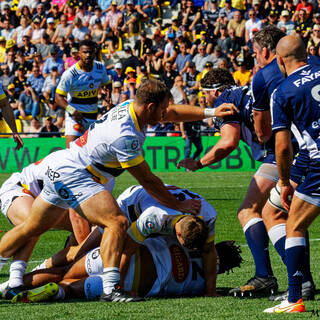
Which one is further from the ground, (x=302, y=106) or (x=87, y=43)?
(x=302, y=106)

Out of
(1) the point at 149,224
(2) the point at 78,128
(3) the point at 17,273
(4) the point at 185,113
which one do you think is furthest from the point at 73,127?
(1) the point at 149,224

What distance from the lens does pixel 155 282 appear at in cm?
671

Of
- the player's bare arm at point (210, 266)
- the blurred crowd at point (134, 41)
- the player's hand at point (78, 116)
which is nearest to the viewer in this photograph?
the player's bare arm at point (210, 266)

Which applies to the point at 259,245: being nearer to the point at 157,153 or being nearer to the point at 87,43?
the point at 87,43

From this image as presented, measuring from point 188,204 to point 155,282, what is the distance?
794 millimetres

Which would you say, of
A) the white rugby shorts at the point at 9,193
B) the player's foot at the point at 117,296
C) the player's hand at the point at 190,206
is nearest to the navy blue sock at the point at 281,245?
the player's hand at the point at 190,206

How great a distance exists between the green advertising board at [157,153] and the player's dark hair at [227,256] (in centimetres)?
1388

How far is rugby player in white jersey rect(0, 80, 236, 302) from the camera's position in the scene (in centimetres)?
638

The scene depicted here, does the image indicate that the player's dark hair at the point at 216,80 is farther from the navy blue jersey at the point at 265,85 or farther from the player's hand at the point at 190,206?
the player's hand at the point at 190,206

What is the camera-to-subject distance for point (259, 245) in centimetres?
695

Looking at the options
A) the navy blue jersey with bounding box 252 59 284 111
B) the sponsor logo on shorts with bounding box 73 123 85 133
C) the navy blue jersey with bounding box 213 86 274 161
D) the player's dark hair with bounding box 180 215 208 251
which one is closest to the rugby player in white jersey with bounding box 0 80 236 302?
the player's dark hair with bounding box 180 215 208 251

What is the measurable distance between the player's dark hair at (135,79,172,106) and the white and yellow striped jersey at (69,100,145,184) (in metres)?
0.12

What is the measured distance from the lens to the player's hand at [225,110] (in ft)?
23.1

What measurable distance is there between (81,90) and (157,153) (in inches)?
308
